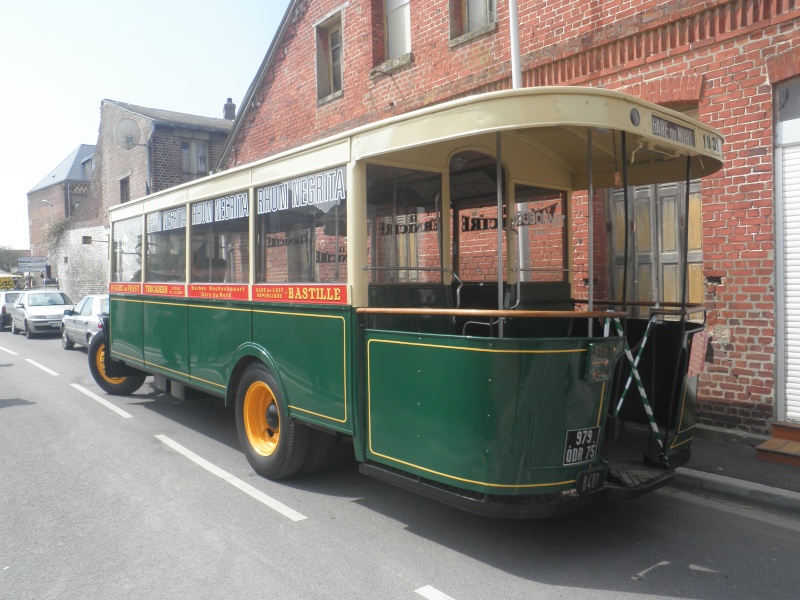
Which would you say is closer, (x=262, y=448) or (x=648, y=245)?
(x=262, y=448)

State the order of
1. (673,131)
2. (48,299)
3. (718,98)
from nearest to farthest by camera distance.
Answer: (673,131) < (718,98) < (48,299)

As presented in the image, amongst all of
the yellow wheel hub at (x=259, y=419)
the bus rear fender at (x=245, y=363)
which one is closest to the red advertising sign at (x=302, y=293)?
the bus rear fender at (x=245, y=363)

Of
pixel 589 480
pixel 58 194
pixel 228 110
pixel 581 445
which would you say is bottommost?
pixel 589 480

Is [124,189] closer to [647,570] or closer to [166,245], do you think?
[166,245]

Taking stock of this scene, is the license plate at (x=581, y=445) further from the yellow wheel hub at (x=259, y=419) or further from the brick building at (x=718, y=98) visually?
the yellow wheel hub at (x=259, y=419)

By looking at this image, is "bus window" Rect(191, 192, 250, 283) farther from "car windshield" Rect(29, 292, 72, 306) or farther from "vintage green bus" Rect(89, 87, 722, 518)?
"car windshield" Rect(29, 292, 72, 306)

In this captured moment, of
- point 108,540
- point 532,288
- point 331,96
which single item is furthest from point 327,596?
point 331,96

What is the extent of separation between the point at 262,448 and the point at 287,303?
1429 millimetres

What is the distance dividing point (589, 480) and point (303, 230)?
9.34 feet

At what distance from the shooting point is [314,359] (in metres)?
5.11

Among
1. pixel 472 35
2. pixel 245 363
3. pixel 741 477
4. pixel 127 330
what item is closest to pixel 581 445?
pixel 741 477

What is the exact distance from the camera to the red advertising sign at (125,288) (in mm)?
8469

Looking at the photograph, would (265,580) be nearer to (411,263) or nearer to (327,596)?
(327,596)

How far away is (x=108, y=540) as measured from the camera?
14.8ft
